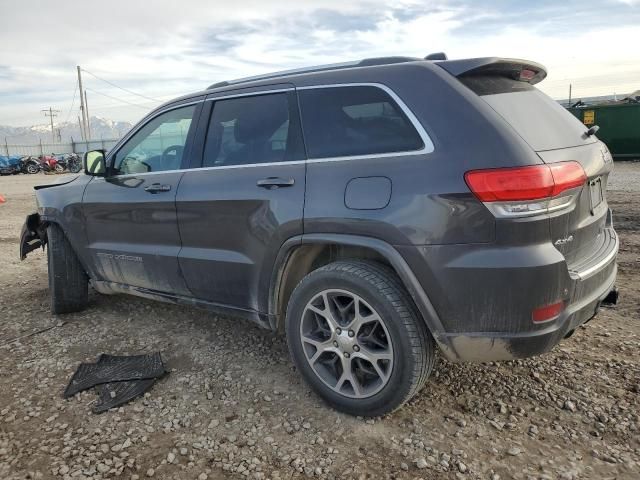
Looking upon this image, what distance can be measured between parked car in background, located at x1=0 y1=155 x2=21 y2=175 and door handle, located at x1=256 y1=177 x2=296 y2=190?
32.7m

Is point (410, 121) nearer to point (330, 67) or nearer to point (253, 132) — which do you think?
point (330, 67)

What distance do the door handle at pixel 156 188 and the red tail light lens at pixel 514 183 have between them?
2.17 m

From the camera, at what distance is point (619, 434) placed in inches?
106

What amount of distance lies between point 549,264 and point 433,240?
0.54 metres

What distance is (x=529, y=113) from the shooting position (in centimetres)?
279

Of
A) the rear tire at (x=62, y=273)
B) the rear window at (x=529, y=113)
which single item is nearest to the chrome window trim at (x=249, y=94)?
the rear window at (x=529, y=113)

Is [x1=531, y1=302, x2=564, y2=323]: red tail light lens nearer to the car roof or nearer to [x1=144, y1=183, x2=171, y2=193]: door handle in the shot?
the car roof

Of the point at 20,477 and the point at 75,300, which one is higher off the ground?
the point at 75,300

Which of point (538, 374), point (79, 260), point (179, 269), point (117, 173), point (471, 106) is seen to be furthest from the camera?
point (79, 260)

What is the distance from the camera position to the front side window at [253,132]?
3203 millimetres

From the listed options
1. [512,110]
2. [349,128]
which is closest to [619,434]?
[512,110]

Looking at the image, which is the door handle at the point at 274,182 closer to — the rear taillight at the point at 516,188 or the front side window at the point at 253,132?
the front side window at the point at 253,132

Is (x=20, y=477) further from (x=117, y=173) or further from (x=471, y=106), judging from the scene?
(x=471, y=106)

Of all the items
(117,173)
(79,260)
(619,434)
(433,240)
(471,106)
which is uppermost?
(471,106)
